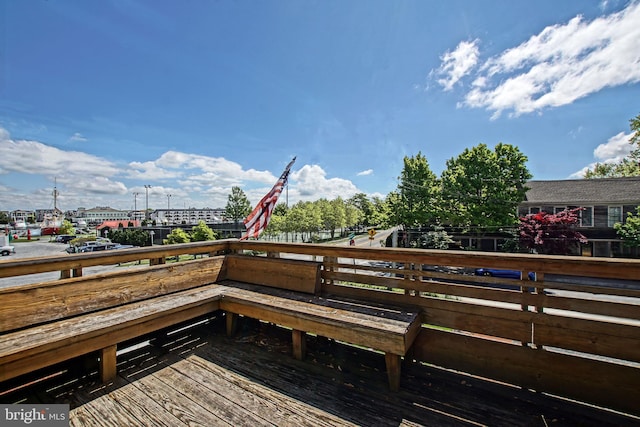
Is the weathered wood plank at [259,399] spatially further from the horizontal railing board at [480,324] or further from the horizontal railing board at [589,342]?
the horizontal railing board at [589,342]

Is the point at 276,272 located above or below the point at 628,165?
below

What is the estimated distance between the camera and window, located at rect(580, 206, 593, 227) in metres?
17.6

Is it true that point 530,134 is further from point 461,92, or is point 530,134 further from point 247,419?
point 247,419

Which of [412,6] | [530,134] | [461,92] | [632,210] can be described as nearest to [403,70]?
[412,6]

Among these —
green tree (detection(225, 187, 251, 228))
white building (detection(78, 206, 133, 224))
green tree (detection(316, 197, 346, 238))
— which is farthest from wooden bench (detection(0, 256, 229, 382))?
white building (detection(78, 206, 133, 224))

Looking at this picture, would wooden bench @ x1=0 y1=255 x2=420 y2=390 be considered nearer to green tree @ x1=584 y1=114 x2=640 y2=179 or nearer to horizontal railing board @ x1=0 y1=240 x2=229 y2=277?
horizontal railing board @ x1=0 y1=240 x2=229 y2=277

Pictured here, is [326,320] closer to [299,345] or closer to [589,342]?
[299,345]

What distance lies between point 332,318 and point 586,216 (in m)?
24.1

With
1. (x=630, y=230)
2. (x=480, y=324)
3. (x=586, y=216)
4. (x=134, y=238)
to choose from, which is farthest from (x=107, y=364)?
(x=134, y=238)

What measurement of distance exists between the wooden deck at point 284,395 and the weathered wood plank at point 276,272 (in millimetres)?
715

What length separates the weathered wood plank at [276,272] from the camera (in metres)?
3.01

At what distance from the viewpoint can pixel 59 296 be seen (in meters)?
2.22

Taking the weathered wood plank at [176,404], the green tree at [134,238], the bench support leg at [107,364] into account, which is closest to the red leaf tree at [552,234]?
the weathered wood plank at [176,404]

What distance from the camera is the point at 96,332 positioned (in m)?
2.03
